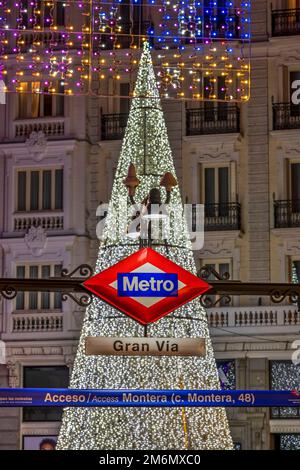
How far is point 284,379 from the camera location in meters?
30.1

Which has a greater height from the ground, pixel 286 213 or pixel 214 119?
pixel 214 119

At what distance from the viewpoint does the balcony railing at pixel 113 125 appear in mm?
31766

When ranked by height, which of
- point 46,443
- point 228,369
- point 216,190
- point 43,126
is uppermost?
point 43,126

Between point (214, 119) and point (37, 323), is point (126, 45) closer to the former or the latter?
point (214, 119)

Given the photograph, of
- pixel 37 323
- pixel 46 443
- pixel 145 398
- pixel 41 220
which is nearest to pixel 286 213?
pixel 41 220

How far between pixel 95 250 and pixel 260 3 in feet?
23.3

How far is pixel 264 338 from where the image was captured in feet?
97.7

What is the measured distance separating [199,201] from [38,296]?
174 inches

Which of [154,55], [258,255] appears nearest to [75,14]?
[154,55]

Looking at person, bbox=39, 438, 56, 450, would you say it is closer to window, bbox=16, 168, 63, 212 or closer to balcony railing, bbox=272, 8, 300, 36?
window, bbox=16, 168, 63, 212

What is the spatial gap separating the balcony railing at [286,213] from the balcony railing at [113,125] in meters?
4.16

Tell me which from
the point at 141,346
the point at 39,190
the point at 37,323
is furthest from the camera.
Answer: the point at 39,190

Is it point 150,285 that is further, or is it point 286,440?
point 286,440
